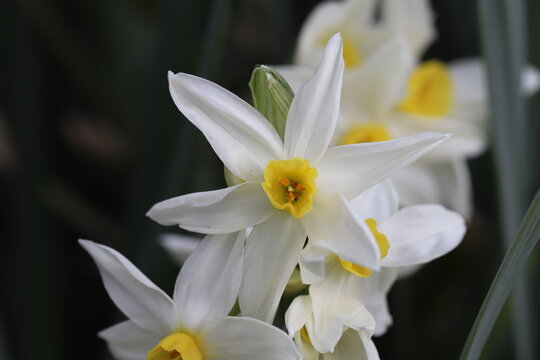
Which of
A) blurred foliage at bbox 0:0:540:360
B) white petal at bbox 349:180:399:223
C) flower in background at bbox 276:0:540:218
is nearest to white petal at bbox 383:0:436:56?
flower in background at bbox 276:0:540:218

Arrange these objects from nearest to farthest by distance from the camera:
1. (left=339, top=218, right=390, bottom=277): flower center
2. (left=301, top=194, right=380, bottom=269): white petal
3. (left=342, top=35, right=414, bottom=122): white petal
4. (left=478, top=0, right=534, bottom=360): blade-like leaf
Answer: (left=301, top=194, right=380, bottom=269): white petal, (left=339, top=218, right=390, bottom=277): flower center, (left=478, top=0, right=534, bottom=360): blade-like leaf, (left=342, top=35, right=414, bottom=122): white petal

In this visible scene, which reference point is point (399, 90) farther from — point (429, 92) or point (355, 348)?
point (355, 348)

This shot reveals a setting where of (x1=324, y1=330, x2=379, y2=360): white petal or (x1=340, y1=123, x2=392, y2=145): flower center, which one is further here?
(x1=340, y1=123, x2=392, y2=145): flower center

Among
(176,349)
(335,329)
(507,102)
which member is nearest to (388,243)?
(335,329)

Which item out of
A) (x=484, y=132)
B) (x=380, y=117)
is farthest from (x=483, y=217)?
(x=380, y=117)

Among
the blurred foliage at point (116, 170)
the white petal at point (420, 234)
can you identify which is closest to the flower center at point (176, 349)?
the white petal at point (420, 234)

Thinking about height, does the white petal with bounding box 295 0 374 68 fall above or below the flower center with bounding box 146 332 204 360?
above

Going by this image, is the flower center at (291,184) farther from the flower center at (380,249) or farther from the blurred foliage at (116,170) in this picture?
the blurred foliage at (116,170)

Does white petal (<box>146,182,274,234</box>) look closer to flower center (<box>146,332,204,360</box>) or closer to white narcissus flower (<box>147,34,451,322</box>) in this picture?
white narcissus flower (<box>147,34,451,322</box>)
